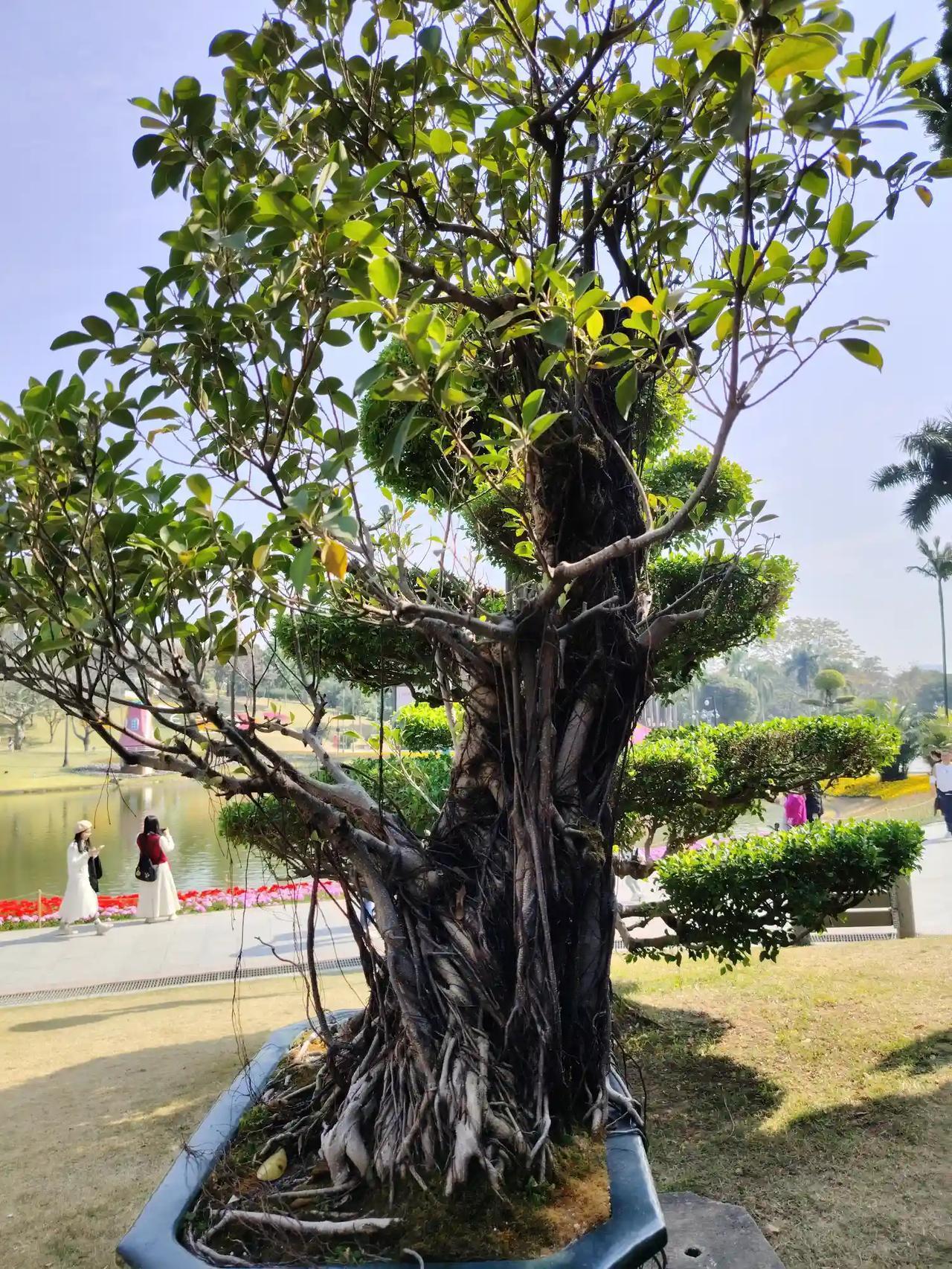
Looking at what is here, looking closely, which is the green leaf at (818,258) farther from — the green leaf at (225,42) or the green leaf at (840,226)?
the green leaf at (225,42)

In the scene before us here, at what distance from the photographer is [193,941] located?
8.16 meters

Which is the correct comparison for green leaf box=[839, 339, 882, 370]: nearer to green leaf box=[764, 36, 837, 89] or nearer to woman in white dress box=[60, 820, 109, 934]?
green leaf box=[764, 36, 837, 89]

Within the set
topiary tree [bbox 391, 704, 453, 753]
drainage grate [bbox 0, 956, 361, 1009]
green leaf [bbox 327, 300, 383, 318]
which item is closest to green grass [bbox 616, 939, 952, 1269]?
topiary tree [bbox 391, 704, 453, 753]

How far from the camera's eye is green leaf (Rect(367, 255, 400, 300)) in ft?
4.28

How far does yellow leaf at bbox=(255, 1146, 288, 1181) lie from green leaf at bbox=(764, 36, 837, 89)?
83.7 inches

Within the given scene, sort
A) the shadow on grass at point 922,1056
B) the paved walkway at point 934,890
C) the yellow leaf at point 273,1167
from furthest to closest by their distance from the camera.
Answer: the paved walkway at point 934,890 < the shadow on grass at point 922,1056 < the yellow leaf at point 273,1167

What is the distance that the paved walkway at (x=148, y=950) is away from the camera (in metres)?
7.10

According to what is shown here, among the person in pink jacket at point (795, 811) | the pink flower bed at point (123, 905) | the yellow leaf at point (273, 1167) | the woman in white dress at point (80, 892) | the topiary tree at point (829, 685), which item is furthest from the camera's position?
the topiary tree at point (829, 685)

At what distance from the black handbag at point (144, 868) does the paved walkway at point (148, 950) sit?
Answer: 52 cm

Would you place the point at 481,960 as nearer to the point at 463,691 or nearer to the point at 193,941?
the point at 463,691

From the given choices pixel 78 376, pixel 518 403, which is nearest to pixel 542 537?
pixel 518 403

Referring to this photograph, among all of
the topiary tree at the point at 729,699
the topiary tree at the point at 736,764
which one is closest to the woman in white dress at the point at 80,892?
the topiary tree at the point at 736,764

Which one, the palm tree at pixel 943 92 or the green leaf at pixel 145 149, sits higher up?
the palm tree at pixel 943 92

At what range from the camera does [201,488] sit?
5.40 feet
